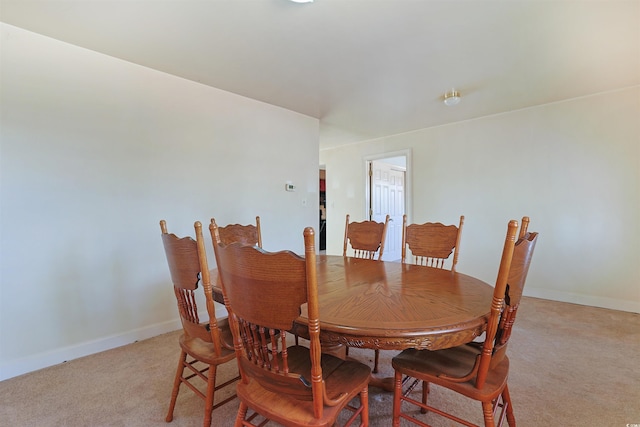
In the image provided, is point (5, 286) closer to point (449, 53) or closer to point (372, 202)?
point (449, 53)

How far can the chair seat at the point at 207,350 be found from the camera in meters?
1.31

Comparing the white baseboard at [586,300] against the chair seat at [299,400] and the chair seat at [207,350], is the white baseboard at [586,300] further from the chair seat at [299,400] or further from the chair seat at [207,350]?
the chair seat at [207,350]

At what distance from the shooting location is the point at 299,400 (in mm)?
961

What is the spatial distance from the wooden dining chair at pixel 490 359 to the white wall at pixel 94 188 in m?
2.24

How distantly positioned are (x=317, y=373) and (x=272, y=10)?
1939mm

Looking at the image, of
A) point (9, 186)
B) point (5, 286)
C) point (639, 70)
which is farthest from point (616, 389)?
point (9, 186)

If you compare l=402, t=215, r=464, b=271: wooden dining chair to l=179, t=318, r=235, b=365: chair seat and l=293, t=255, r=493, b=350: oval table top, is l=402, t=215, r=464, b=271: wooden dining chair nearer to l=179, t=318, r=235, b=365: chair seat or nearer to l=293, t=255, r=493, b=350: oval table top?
l=293, t=255, r=493, b=350: oval table top

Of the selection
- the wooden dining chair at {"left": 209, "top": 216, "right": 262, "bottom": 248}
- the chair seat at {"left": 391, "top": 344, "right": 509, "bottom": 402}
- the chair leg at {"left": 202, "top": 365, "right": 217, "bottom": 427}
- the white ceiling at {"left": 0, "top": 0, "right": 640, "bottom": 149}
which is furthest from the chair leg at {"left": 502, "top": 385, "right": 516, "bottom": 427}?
the white ceiling at {"left": 0, "top": 0, "right": 640, "bottom": 149}

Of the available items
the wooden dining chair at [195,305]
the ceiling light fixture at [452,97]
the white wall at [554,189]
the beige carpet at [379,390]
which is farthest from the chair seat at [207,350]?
the white wall at [554,189]

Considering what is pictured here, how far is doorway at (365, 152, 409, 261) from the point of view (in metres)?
5.17

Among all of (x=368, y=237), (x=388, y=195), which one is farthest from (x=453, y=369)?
(x=388, y=195)

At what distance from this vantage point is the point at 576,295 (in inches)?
127

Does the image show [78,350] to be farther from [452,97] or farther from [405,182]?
[405,182]

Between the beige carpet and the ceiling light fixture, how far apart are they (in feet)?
7.26
